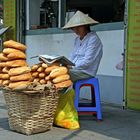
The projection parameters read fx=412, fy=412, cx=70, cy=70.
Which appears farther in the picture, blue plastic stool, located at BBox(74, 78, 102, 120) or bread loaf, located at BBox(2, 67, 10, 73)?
blue plastic stool, located at BBox(74, 78, 102, 120)

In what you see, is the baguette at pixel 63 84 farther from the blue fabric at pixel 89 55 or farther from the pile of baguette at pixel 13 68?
the blue fabric at pixel 89 55

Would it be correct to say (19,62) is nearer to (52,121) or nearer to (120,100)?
(52,121)

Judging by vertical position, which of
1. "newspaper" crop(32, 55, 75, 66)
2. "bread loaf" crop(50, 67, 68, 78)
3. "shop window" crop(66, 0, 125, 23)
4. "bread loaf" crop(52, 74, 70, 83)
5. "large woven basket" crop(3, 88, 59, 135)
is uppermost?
"shop window" crop(66, 0, 125, 23)

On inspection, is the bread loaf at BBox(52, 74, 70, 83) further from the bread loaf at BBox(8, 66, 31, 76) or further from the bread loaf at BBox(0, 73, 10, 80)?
the bread loaf at BBox(0, 73, 10, 80)

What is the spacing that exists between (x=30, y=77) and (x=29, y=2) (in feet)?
18.3

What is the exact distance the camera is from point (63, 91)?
6059 millimetres

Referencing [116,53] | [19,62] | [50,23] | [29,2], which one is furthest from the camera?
[29,2]

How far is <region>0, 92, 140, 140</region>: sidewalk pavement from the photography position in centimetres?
561

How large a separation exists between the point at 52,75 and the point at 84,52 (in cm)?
97

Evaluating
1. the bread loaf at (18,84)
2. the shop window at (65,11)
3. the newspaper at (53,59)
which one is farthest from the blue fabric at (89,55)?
the shop window at (65,11)

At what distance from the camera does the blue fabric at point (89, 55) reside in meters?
6.41

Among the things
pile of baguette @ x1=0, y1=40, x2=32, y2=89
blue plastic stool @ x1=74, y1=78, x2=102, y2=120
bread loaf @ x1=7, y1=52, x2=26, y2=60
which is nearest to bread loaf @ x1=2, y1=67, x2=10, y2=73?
pile of baguette @ x1=0, y1=40, x2=32, y2=89

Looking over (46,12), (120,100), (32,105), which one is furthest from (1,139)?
(46,12)

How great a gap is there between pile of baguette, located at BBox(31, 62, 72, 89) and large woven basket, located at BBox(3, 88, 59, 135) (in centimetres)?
18
